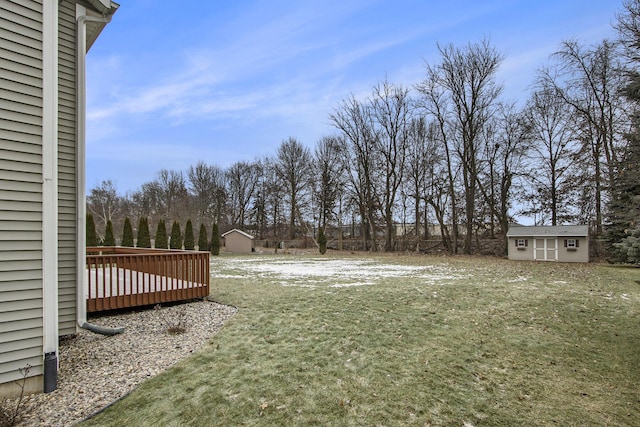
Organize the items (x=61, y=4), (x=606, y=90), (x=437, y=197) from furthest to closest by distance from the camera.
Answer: (x=437, y=197) < (x=606, y=90) < (x=61, y=4)

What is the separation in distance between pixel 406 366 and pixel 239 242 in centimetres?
2411

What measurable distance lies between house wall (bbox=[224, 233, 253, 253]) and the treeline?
20.6ft

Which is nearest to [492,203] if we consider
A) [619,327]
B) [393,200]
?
[393,200]

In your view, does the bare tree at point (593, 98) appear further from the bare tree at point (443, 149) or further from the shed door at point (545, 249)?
the bare tree at point (443, 149)

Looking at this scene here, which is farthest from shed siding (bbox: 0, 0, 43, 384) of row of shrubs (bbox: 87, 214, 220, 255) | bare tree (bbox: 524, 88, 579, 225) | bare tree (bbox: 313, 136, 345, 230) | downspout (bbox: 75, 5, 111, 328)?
bare tree (bbox: 313, 136, 345, 230)

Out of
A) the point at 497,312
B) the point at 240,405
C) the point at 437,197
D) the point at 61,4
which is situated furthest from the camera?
the point at 437,197

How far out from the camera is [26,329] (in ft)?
10.9

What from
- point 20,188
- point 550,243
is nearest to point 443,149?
point 550,243

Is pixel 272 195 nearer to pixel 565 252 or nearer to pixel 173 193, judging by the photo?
pixel 173 193

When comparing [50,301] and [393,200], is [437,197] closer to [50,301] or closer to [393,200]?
[393,200]

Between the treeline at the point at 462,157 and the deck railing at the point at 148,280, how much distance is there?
57.5 ft

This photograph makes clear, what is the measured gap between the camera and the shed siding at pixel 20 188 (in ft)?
10.6

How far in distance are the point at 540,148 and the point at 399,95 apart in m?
10.7

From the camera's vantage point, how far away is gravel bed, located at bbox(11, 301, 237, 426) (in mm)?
3201
